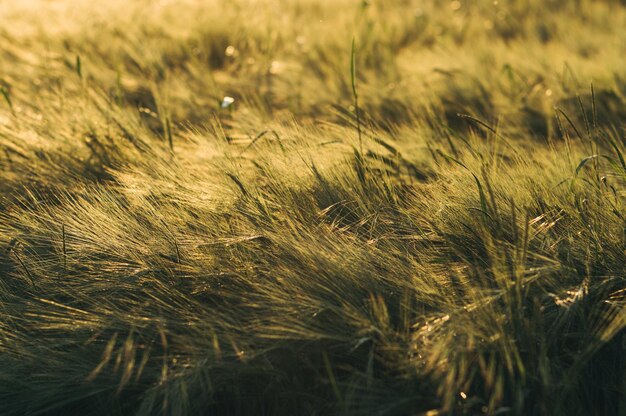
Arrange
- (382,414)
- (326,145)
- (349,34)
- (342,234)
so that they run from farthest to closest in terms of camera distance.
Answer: (349,34), (326,145), (342,234), (382,414)

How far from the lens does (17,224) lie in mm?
1770

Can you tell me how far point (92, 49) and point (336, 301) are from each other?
237cm

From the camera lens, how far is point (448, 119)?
2705mm

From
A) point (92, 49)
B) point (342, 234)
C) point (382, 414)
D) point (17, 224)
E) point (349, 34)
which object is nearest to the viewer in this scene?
point (382, 414)

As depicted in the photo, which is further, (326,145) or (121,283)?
(326,145)

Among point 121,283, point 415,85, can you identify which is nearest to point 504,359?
point 121,283

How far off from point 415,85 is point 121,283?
1.79 m

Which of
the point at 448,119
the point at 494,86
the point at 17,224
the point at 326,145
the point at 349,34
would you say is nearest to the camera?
the point at 17,224

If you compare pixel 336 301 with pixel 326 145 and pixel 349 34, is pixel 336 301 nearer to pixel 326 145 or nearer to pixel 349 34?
pixel 326 145

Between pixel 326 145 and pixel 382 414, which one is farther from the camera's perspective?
pixel 326 145

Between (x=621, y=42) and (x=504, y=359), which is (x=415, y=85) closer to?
(x=621, y=42)

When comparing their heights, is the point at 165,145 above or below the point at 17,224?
above

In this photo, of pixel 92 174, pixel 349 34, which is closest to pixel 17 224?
pixel 92 174

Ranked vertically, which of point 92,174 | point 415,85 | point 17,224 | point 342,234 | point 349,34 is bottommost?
point 342,234
